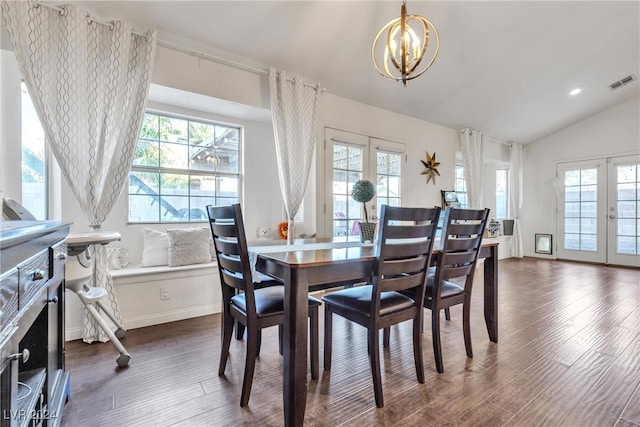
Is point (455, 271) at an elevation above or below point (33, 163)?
below

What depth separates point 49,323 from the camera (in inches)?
48.1

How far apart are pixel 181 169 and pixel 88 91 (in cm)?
119

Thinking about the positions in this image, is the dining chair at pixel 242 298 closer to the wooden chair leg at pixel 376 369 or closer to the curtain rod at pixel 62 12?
the wooden chair leg at pixel 376 369

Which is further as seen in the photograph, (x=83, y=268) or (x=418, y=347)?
(x=83, y=268)

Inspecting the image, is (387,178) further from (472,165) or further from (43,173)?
(43,173)

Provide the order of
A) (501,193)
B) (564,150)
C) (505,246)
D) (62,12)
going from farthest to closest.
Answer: (501,193)
(505,246)
(564,150)
(62,12)

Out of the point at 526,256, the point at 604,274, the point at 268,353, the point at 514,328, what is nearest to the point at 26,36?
the point at 268,353

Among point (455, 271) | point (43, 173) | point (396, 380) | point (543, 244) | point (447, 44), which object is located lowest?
point (396, 380)

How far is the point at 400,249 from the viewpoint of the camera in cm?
168

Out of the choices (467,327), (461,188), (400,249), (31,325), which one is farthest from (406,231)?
(461,188)

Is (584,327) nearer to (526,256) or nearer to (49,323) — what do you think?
(49,323)

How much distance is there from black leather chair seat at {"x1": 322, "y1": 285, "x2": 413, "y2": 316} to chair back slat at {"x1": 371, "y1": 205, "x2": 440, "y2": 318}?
9cm

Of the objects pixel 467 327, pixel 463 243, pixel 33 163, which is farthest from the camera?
pixel 33 163

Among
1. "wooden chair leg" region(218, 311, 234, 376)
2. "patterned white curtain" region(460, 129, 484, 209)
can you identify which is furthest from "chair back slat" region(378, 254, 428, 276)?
"patterned white curtain" region(460, 129, 484, 209)
